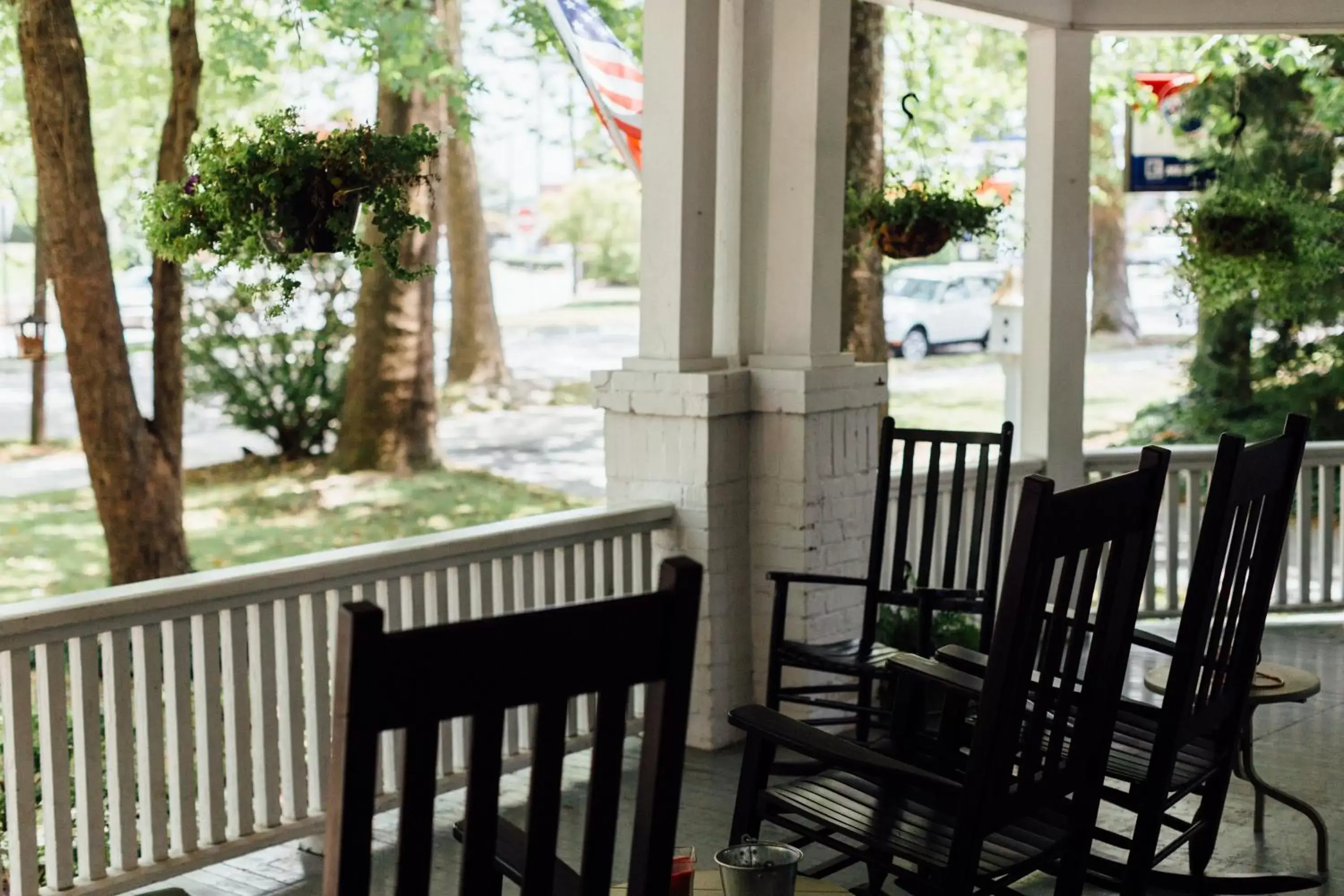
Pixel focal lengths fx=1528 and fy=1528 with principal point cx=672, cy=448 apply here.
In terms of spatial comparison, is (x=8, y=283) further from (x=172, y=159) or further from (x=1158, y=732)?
(x=1158, y=732)

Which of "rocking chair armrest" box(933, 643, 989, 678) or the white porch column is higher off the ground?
the white porch column

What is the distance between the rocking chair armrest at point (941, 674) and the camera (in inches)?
111

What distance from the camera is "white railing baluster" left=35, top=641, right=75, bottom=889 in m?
3.11

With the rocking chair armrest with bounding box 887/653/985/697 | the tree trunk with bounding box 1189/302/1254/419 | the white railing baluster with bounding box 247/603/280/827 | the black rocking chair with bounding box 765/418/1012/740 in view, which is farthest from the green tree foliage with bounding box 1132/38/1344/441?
the white railing baluster with bounding box 247/603/280/827

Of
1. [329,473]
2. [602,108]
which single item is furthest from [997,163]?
[602,108]

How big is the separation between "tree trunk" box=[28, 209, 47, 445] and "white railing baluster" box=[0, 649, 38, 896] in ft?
A: 23.7

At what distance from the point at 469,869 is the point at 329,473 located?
386 inches

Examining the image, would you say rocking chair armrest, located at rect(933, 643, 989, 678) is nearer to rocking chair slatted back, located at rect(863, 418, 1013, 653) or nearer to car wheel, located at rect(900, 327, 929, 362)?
rocking chair slatted back, located at rect(863, 418, 1013, 653)

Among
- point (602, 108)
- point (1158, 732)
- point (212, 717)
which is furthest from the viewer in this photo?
→ point (602, 108)

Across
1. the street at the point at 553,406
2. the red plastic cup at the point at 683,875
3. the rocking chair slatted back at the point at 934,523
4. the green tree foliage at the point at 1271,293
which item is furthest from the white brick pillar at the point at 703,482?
the street at the point at 553,406

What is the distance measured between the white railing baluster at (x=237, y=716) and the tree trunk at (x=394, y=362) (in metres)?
6.17

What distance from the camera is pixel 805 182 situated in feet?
15.2

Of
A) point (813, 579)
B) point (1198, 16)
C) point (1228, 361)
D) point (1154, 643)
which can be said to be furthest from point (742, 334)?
point (1228, 361)

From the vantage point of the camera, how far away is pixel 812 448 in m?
4.63
